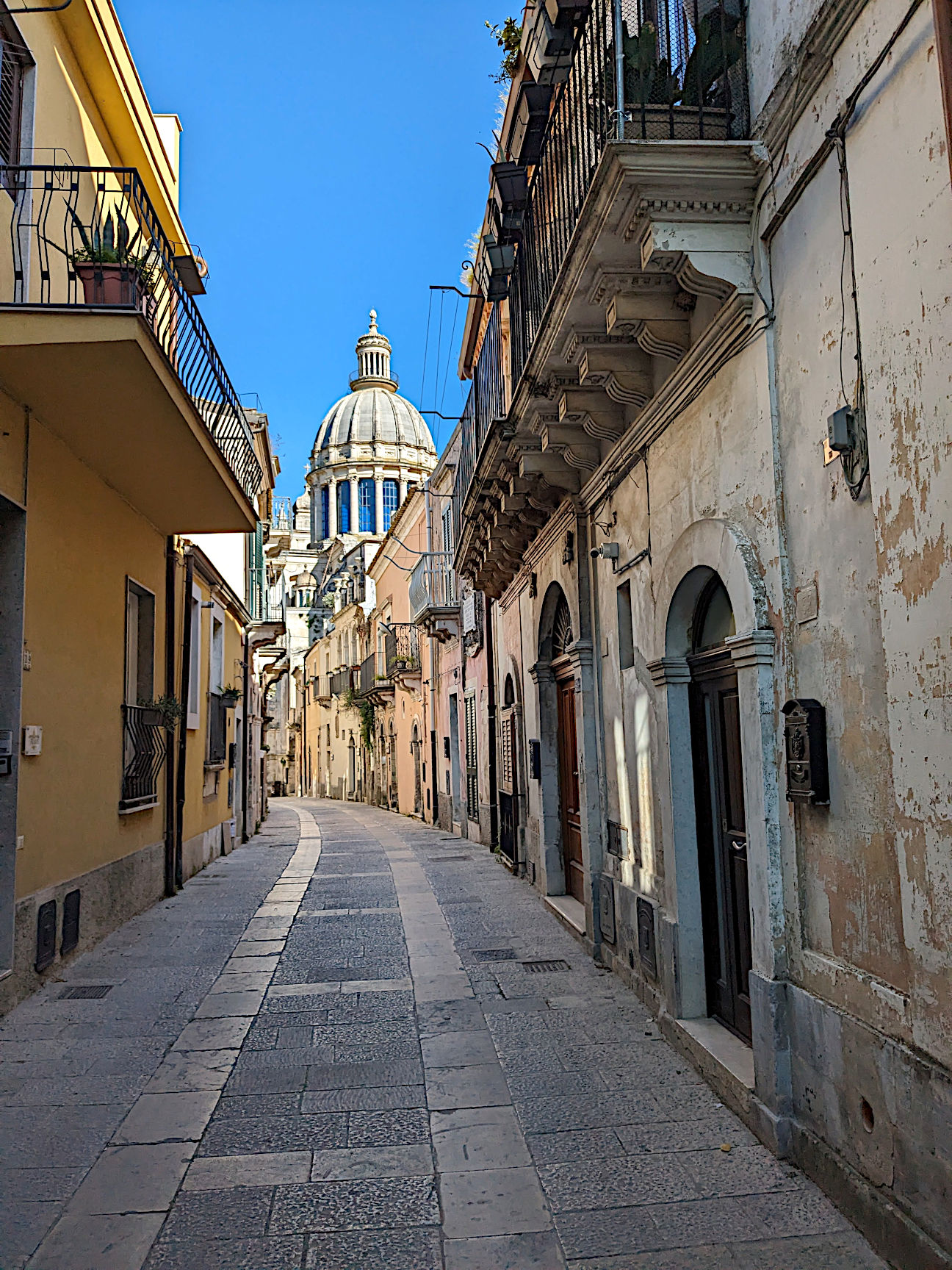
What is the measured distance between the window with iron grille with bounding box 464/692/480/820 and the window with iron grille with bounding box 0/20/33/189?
1223cm

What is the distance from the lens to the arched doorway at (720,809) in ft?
17.1

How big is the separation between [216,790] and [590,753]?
29.6ft

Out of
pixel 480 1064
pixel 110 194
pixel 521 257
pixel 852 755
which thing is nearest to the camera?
pixel 852 755

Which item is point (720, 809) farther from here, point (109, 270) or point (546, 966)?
point (109, 270)

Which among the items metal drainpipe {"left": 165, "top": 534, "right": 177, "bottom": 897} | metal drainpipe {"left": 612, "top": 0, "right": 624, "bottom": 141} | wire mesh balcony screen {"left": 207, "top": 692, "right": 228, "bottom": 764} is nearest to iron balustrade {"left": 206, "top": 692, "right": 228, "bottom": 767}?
wire mesh balcony screen {"left": 207, "top": 692, "right": 228, "bottom": 764}

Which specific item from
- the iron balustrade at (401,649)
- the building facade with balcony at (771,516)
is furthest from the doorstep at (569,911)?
the iron balustrade at (401,649)

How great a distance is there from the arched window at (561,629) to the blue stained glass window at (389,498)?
50.6m

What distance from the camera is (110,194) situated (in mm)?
9195

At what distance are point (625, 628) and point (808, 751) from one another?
10.9ft

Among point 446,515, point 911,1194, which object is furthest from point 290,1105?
point 446,515

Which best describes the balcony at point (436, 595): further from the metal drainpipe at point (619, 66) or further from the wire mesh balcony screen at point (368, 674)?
the metal drainpipe at point (619, 66)

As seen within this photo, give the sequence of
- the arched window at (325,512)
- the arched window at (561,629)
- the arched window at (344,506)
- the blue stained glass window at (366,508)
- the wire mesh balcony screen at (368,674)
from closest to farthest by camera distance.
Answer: the arched window at (561,629) < the wire mesh balcony screen at (368,674) < the blue stained glass window at (366,508) < the arched window at (344,506) < the arched window at (325,512)

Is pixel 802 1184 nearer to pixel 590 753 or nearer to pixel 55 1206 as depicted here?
pixel 55 1206

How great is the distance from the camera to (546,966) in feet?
24.6
